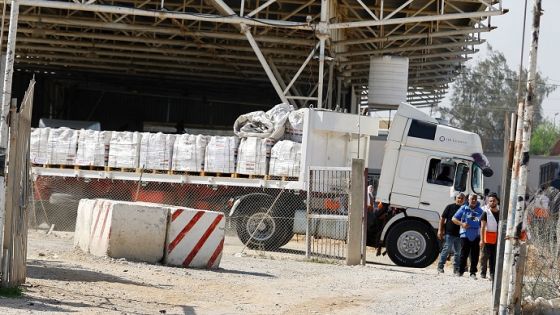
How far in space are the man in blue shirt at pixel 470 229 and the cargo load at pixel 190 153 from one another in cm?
737

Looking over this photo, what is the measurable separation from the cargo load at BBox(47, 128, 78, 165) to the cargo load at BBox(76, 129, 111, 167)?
15cm

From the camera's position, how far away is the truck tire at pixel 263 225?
25672 millimetres

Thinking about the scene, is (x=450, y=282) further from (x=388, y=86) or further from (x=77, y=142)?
(x=388, y=86)

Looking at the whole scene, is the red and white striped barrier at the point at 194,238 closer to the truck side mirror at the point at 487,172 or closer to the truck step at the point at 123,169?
the truck step at the point at 123,169

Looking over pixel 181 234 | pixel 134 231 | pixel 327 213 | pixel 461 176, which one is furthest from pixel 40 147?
pixel 461 176

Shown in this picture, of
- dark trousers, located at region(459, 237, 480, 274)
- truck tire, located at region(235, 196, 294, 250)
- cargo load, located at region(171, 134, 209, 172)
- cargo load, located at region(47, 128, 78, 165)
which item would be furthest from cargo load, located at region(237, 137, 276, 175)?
dark trousers, located at region(459, 237, 480, 274)

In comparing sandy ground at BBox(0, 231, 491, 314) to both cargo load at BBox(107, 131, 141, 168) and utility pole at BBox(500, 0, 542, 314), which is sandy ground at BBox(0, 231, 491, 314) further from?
cargo load at BBox(107, 131, 141, 168)

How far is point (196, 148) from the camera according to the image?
87.5 ft

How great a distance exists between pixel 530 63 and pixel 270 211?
14.0 metres

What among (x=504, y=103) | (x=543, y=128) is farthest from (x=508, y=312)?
(x=543, y=128)

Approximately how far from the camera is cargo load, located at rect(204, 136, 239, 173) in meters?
26.4

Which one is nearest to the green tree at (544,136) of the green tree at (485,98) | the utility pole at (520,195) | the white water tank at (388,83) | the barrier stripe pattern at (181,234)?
the green tree at (485,98)

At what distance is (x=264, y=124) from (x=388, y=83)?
8.83 m

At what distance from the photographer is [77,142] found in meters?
27.8
